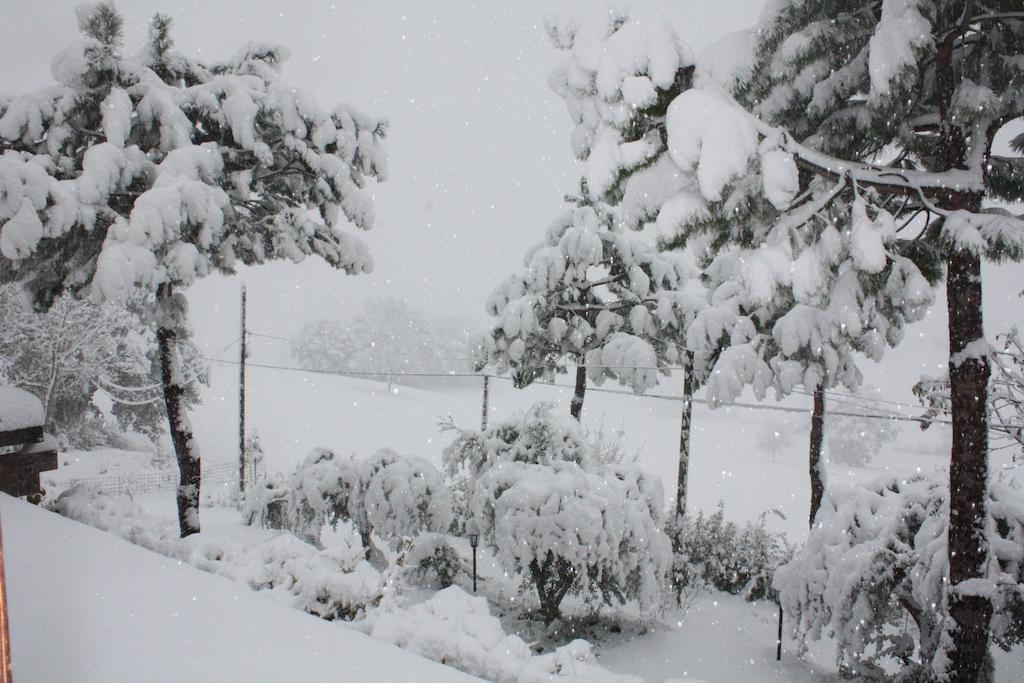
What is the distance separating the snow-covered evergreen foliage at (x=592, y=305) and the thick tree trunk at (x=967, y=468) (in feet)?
22.6

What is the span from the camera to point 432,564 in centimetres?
954

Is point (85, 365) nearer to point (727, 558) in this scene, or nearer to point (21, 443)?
point (21, 443)

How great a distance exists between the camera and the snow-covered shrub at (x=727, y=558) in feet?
34.0

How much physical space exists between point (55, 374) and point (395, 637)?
22.4 meters

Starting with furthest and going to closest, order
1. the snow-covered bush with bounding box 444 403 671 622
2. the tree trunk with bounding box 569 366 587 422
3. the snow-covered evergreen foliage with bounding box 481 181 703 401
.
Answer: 1. the tree trunk with bounding box 569 366 587 422
2. the snow-covered evergreen foliage with bounding box 481 181 703 401
3. the snow-covered bush with bounding box 444 403 671 622

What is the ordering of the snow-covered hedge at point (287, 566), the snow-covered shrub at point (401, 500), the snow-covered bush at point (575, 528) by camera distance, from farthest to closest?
the snow-covered shrub at point (401, 500) → the snow-covered bush at point (575, 528) → the snow-covered hedge at point (287, 566)

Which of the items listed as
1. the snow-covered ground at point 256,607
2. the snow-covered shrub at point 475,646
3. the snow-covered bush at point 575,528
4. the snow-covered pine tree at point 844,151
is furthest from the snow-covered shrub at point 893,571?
the snow-covered shrub at point 475,646

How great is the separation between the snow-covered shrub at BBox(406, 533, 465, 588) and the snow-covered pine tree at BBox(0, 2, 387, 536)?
3.52 m

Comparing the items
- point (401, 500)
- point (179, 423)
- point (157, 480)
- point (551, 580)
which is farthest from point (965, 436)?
point (157, 480)

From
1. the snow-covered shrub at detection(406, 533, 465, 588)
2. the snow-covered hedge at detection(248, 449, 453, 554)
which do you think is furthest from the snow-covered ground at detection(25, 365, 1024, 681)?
the snow-covered hedge at detection(248, 449, 453, 554)

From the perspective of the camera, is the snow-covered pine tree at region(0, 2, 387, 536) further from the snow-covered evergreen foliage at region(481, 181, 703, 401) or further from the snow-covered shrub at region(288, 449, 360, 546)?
the snow-covered evergreen foliage at region(481, 181, 703, 401)

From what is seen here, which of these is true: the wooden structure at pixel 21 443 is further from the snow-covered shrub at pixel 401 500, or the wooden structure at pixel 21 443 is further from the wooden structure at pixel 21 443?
the snow-covered shrub at pixel 401 500

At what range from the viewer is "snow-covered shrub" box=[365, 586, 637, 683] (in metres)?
2.27

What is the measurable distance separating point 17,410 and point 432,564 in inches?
254
